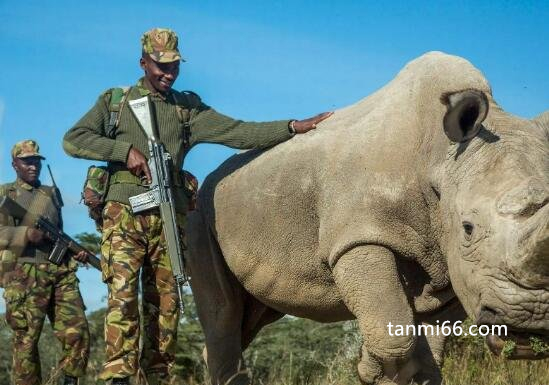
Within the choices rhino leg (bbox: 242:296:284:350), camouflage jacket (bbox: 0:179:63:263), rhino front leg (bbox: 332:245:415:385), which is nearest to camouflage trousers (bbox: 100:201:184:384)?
rhino front leg (bbox: 332:245:415:385)

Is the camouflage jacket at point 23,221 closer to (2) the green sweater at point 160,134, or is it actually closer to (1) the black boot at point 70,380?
(1) the black boot at point 70,380

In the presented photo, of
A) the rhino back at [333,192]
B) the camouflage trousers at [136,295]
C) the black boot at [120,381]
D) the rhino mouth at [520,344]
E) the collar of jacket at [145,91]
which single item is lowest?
the black boot at [120,381]

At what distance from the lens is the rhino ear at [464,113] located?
7223mm

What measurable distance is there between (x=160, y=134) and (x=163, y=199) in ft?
1.78

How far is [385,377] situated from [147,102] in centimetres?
252

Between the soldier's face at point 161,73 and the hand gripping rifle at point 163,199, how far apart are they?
0.30m

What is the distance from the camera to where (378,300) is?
25.1 ft

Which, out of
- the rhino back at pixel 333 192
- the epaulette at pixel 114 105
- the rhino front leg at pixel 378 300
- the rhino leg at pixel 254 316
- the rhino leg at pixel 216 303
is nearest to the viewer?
the rhino front leg at pixel 378 300

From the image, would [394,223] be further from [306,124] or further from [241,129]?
[241,129]

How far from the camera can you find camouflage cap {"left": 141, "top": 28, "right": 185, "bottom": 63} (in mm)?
8438

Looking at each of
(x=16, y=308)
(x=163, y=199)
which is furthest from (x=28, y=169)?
(x=163, y=199)

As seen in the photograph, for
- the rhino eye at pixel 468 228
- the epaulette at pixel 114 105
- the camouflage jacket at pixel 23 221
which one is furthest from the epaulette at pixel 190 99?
the camouflage jacket at pixel 23 221

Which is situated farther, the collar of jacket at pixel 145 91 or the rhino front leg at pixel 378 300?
the collar of jacket at pixel 145 91

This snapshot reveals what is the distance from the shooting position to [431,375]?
8266 millimetres
